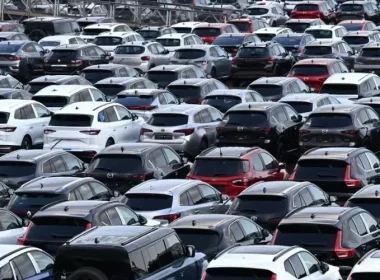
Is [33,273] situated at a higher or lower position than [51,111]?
higher

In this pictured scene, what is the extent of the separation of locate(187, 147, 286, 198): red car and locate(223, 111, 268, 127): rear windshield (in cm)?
392

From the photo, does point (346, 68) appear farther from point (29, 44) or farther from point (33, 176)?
point (33, 176)

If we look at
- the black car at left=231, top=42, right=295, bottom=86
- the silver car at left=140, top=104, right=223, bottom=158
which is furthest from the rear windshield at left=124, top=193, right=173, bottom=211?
the black car at left=231, top=42, right=295, bottom=86

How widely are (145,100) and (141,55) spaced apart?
974 centimetres

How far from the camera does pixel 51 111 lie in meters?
34.2

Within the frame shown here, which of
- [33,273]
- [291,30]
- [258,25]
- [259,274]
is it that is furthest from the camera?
[258,25]

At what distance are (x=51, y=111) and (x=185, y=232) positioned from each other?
47.9 ft

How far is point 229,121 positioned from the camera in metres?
30.5

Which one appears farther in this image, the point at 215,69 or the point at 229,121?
the point at 215,69

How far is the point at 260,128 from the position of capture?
3031 centimetres

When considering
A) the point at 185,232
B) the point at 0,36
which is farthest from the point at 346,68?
the point at 185,232

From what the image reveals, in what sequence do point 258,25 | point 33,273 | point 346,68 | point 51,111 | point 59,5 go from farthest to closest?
point 59,5 < point 258,25 < point 346,68 < point 51,111 < point 33,273

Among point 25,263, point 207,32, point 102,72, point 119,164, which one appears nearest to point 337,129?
point 119,164

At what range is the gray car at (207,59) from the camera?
4316 cm
